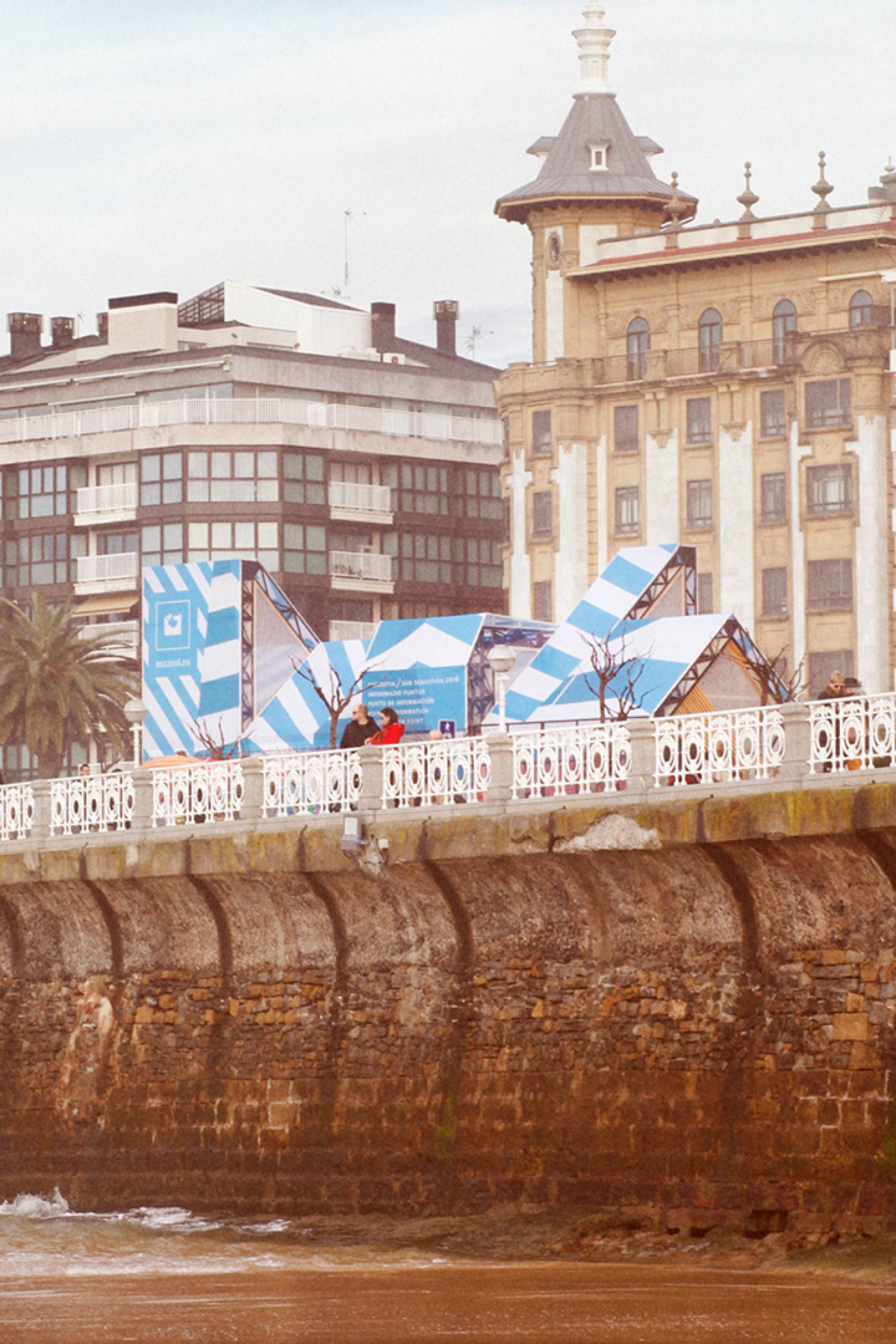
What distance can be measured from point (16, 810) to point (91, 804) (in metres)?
1.48

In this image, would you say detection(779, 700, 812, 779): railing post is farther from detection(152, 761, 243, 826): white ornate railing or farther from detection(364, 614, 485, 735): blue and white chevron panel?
detection(364, 614, 485, 735): blue and white chevron panel

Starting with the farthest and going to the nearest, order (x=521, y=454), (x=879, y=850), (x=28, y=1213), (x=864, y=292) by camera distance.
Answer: (x=521, y=454), (x=864, y=292), (x=28, y=1213), (x=879, y=850)

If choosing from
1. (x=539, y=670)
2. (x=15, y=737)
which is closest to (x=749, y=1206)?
(x=539, y=670)

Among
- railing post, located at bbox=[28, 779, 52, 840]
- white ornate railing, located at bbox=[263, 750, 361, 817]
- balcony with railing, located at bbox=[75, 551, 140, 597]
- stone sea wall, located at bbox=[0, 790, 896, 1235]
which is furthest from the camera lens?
balcony with railing, located at bbox=[75, 551, 140, 597]

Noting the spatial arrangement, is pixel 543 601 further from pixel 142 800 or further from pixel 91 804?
pixel 142 800

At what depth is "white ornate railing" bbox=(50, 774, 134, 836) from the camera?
32.8 meters

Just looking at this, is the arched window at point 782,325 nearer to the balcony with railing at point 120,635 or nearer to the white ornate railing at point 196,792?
the balcony with railing at point 120,635

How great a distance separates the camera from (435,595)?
9306cm

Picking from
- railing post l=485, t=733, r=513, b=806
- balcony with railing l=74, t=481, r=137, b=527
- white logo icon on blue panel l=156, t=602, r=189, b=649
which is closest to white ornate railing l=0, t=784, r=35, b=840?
railing post l=485, t=733, r=513, b=806

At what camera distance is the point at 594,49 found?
282 ft

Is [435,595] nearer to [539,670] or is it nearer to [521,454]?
[521,454]

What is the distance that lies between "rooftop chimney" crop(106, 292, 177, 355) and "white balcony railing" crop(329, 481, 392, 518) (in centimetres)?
841

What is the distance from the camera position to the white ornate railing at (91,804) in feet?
108

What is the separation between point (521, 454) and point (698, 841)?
192 ft
